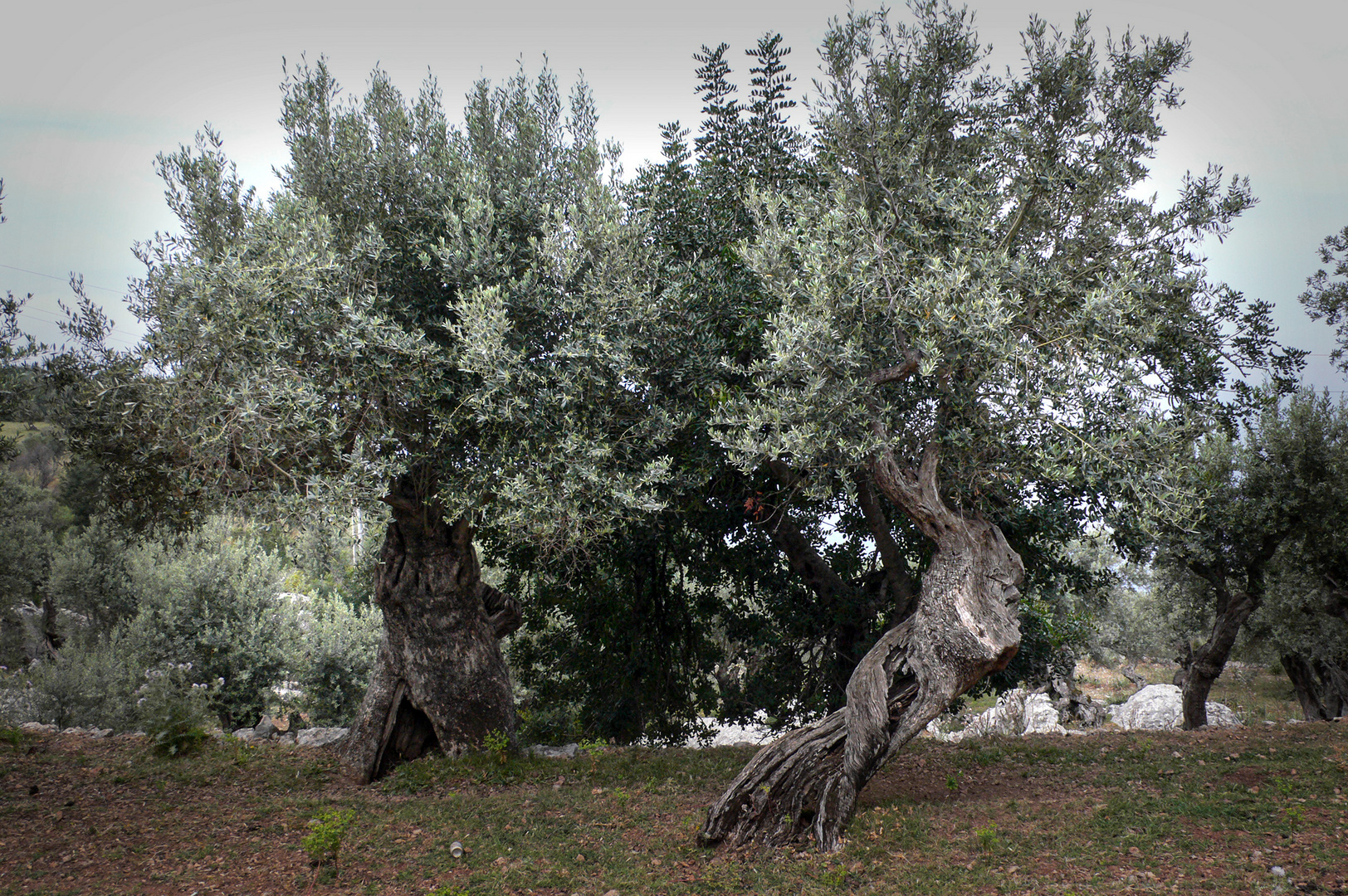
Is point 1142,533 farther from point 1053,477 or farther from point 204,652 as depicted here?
point 204,652

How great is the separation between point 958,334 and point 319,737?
1184 centimetres

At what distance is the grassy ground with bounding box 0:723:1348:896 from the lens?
6766 millimetres

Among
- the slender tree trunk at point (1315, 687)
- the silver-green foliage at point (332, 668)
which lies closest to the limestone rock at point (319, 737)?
the silver-green foliage at point (332, 668)

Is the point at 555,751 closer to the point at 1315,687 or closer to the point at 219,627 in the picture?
the point at 219,627

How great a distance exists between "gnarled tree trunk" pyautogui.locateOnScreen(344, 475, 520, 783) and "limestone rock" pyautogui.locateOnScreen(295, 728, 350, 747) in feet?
5.15

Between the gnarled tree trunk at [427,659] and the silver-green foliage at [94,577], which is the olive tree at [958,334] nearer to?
the gnarled tree trunk at [427,659]

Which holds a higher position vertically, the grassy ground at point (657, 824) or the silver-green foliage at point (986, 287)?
the silver-green foliage at point (986, 287)

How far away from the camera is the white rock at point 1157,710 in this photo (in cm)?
2169

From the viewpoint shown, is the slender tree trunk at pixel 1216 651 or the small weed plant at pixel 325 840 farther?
the slender tree trunk at pixel 1216 651

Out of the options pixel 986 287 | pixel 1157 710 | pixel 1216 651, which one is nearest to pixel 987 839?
pixel 986 287

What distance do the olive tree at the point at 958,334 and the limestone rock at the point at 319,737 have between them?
780 centimetres

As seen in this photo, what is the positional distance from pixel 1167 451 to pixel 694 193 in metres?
6.89

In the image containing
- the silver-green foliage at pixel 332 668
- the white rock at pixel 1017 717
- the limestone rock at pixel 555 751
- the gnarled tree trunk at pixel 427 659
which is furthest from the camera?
the silver-green foliage at pixel 332 668

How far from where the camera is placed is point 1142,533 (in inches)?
430
